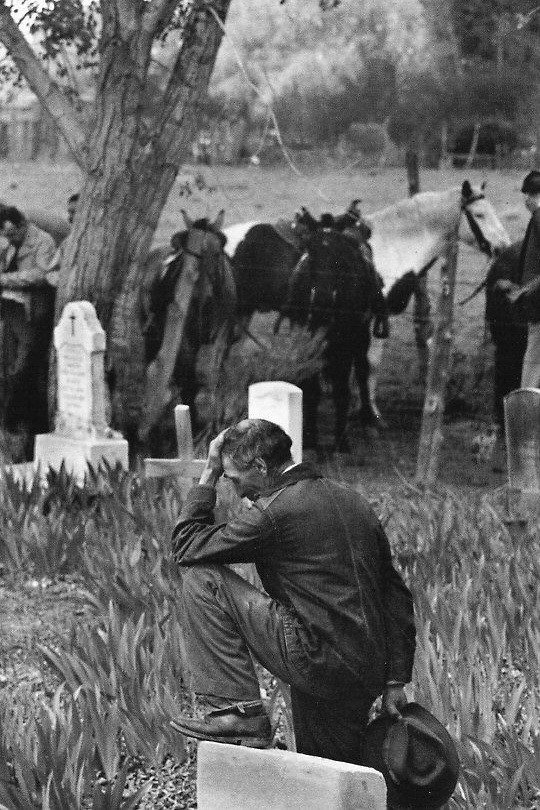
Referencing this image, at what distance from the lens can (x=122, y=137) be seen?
10.7m

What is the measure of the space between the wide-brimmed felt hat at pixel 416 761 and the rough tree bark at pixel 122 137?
6988 millimetres

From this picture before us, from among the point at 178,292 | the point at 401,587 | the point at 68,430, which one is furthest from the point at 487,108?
the point at 401,587

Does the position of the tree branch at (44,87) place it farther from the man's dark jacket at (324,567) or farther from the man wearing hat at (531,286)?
the man's dark jacket at (324,567)

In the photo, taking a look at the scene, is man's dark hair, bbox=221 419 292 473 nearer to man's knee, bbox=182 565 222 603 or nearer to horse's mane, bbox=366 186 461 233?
man's knee, bbox=182 565 222 603

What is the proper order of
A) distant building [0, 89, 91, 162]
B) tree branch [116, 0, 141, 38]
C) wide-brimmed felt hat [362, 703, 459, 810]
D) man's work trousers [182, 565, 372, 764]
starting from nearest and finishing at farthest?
→ wide-brimmed felt hat [362, 703, 459, 810] < man's work trousers [182, 565, 372, 764] < tree branch [116, 0, 141, 38] < distant building [0, 89, 91, 162]

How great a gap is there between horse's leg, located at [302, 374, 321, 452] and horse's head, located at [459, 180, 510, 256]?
1.56 m

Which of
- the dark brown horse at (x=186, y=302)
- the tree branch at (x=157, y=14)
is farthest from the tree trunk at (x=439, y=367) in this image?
the tree branch at (x=157, y=14)

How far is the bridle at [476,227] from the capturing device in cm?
1149

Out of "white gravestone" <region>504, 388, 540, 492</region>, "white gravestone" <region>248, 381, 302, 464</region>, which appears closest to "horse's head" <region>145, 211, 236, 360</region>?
"white gravestone" <region>504, 388, 540, 492</region>

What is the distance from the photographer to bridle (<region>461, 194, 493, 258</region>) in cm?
1149

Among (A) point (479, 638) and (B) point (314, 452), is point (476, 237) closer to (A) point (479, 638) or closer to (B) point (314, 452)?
(B) point (314, 452)

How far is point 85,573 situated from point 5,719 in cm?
206

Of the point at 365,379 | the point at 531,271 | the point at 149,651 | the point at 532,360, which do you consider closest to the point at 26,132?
the point at 365,379

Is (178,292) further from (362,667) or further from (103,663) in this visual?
(362,667)
